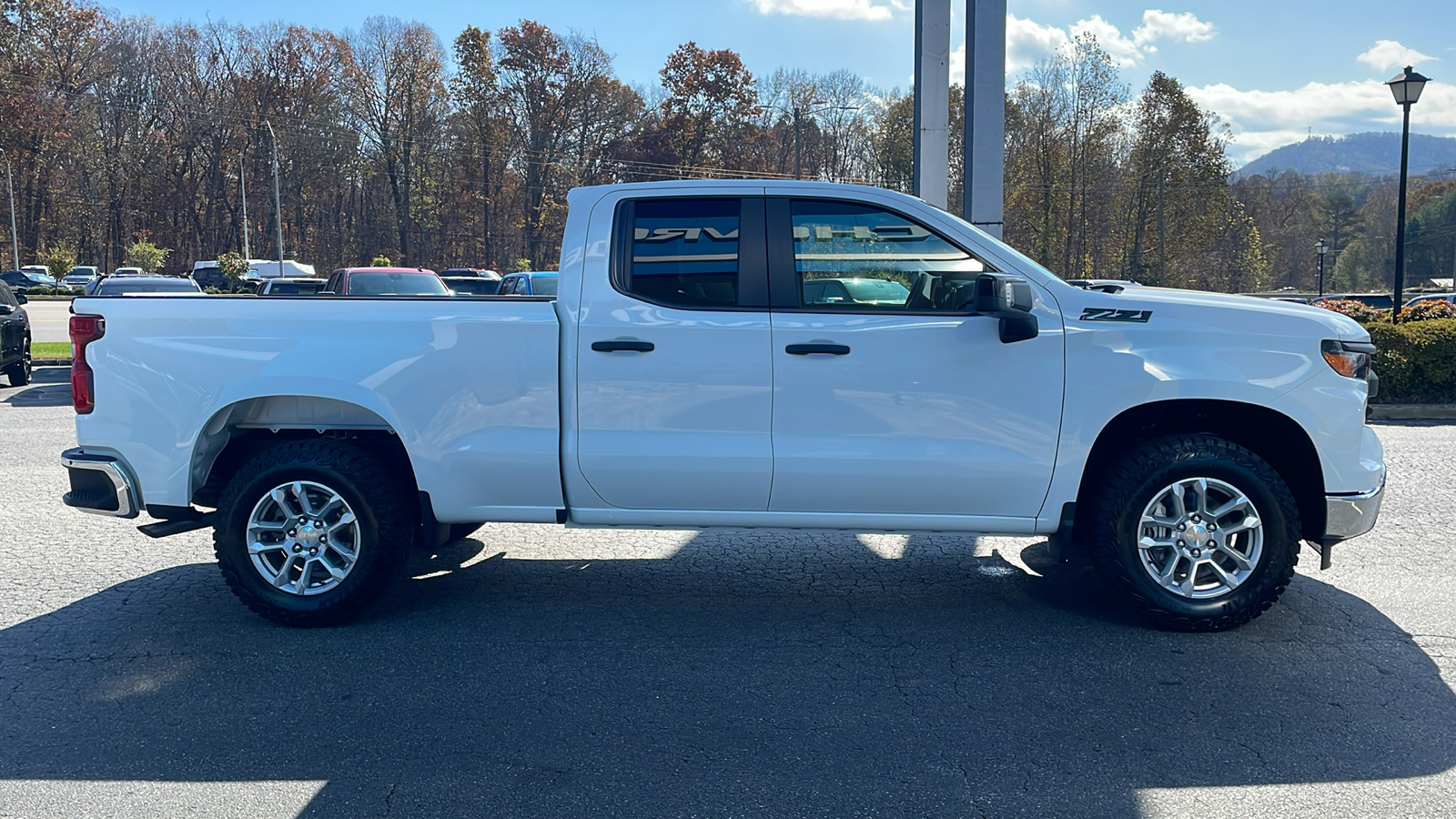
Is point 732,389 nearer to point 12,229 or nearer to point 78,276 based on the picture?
point 78,276

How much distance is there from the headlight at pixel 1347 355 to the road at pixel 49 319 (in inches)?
705

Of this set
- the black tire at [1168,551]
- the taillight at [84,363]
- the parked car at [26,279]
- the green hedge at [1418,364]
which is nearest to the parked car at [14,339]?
the taillight at [84,363]

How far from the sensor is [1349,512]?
15.2 ft

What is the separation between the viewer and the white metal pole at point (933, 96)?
9219 millimetres

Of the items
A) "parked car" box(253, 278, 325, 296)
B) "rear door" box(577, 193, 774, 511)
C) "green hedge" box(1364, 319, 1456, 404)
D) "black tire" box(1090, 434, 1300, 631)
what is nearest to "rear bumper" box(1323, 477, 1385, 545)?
"black tire" box(1090, 434, 1300, 631)

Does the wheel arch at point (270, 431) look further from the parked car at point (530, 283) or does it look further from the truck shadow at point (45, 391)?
the parked car at point (530, 283)

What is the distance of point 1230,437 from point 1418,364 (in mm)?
10971

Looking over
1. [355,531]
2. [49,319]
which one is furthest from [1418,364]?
[49,319]

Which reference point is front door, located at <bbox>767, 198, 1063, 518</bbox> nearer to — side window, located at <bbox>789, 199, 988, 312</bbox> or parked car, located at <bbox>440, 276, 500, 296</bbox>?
side window, located at <bbox>789, 199, 988, 312</bbox>

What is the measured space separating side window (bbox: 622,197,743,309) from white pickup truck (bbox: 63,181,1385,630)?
12 mm

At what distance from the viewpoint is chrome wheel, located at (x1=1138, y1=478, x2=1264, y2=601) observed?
4.66 meters

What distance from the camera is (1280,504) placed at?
4.60m

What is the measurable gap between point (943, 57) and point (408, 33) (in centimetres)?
6580

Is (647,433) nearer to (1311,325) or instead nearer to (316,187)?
(1311,325)
